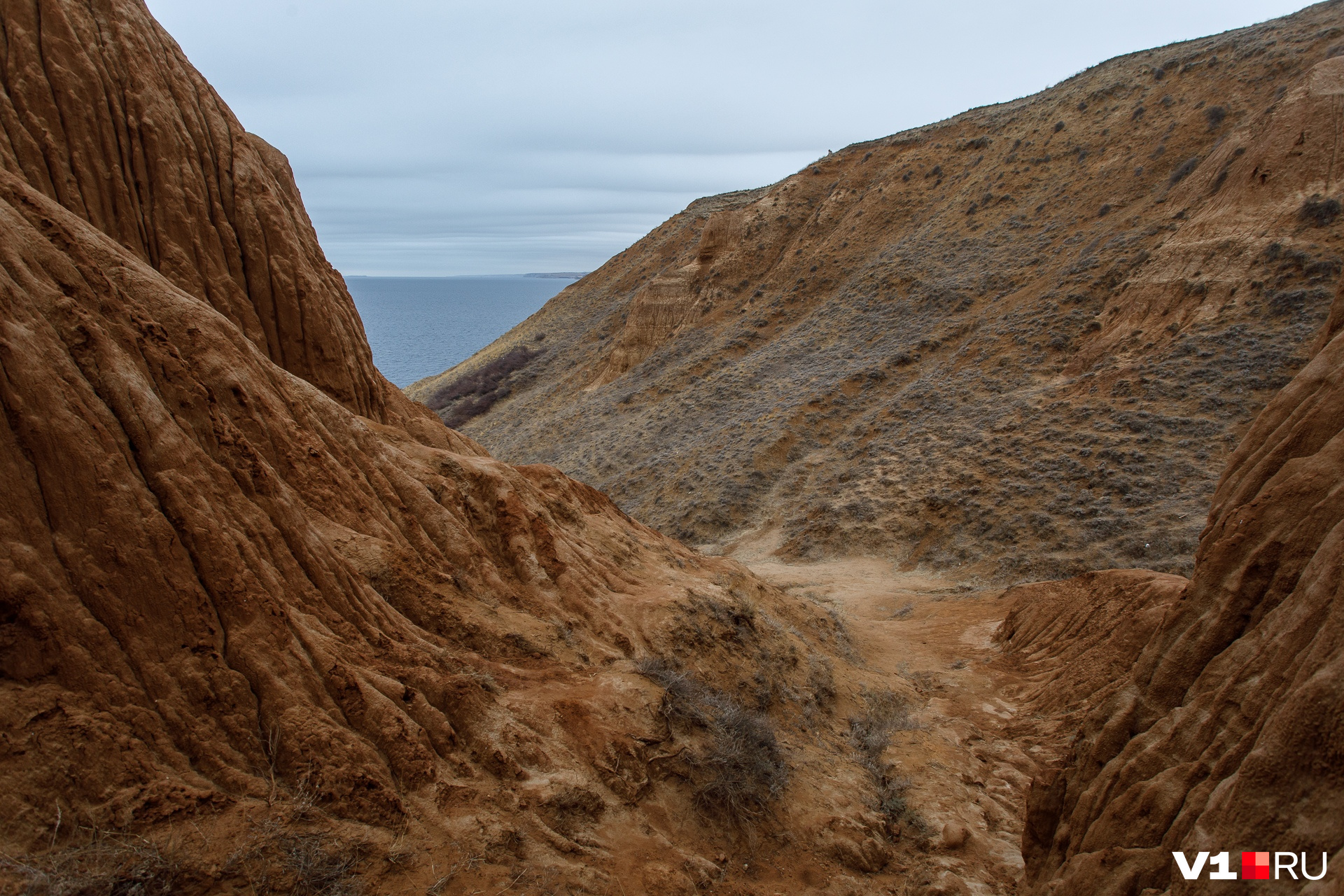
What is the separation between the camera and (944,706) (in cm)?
1117

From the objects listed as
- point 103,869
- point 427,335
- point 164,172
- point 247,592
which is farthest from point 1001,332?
point 427,335

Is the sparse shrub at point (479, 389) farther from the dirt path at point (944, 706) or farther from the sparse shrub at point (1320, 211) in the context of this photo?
the sparse shrub at point (1320, 211)

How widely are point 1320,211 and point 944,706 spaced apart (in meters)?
19.5

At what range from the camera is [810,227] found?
39.4 metres

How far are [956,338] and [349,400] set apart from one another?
889 inches

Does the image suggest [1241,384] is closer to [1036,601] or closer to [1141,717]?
[1036,601]

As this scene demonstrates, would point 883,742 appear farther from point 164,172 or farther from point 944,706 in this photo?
point 164,172

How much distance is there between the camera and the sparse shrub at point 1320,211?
20.4 meters

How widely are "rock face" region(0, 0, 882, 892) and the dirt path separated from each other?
41.0 inches

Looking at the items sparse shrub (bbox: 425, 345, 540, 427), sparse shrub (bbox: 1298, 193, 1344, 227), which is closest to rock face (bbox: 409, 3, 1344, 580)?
sparse shrub (bbox: 1298, 193, 1344, 227)

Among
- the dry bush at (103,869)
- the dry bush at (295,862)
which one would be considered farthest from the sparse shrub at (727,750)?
the dry bush at (103,869)

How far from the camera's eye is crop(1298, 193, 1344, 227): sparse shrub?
66.9 ft
